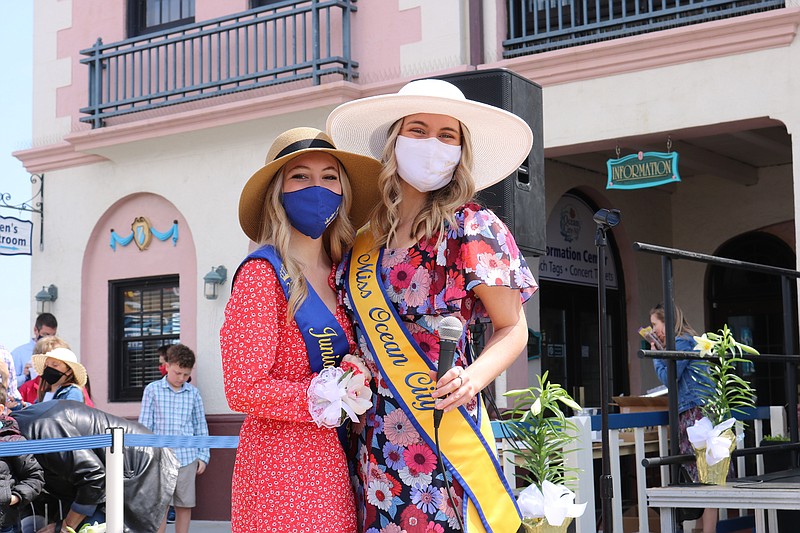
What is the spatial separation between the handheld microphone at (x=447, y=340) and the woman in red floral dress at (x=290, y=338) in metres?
0.38

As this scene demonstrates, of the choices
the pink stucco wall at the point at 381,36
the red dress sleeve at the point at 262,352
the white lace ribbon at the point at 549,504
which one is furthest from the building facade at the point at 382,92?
the red dress sleeve at the point at 262,352

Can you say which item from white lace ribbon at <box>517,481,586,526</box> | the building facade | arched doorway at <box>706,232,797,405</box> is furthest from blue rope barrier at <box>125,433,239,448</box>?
arched doorway at <box>706,232,797,405</box>

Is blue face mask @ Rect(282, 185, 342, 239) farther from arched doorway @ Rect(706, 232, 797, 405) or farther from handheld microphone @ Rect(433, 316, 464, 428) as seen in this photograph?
arched doorway @ Rect(706, 232, 797, 405)

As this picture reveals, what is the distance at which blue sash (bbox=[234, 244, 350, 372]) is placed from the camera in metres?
2.93

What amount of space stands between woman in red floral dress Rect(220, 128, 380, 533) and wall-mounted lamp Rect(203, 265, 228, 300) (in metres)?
8.56

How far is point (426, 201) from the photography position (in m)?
3.07

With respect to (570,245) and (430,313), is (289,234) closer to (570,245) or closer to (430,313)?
(430,313)

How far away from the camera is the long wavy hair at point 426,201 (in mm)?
2963

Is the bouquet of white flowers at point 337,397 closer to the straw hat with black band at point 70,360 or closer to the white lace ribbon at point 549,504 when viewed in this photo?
the white lace ribbon at point 549,504

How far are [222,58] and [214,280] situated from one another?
2.35 m

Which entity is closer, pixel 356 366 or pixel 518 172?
pixel 356 366

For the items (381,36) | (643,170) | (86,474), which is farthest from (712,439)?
(381,36)

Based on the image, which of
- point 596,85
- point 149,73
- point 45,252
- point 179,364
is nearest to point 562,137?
point 596,85

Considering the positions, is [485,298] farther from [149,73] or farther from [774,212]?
[774,212]
